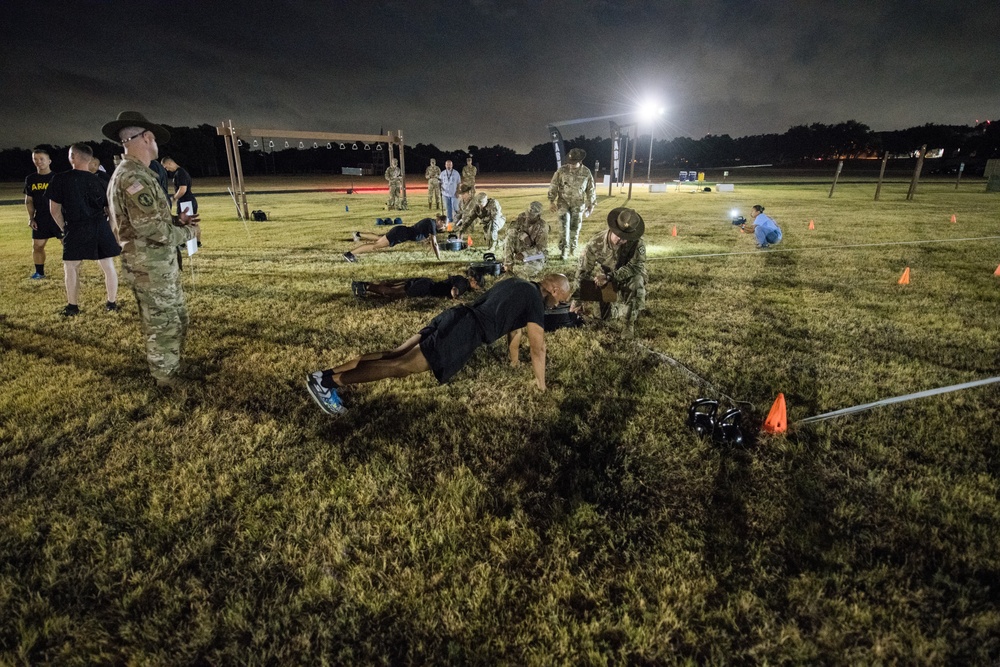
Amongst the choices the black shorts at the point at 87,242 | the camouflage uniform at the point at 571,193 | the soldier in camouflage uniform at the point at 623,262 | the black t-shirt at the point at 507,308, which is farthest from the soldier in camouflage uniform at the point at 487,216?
the black t-shirt at the point at 507,308

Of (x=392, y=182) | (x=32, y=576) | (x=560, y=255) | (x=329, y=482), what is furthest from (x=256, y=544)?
(x=392, y=182)

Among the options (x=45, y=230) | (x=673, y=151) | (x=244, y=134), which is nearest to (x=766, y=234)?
(x=45, y=230)

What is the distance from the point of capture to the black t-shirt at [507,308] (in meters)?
3.80

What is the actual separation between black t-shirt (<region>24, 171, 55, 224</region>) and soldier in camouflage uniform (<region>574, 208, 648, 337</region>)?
30.0 feet

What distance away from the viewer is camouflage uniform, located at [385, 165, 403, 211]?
806 inches

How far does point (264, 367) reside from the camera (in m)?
4.93

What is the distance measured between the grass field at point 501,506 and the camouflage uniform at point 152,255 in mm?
436

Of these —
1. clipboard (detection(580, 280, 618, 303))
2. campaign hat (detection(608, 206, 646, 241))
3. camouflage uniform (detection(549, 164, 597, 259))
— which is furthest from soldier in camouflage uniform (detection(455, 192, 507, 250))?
campaign hat (detection(608, 206, 646, 241))

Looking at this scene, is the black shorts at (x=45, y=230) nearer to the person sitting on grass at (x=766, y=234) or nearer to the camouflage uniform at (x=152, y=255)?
the camouflage uniform at (x=152, y=255)

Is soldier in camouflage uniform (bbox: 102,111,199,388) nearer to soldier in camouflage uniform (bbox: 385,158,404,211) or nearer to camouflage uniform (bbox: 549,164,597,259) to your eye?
camouflage uniform (bbox: 549,164,597,259)

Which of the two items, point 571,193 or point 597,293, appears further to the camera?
point 571,193

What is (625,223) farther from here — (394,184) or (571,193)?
(394,184)

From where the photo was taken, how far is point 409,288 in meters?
7.25

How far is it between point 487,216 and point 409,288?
492 cm
